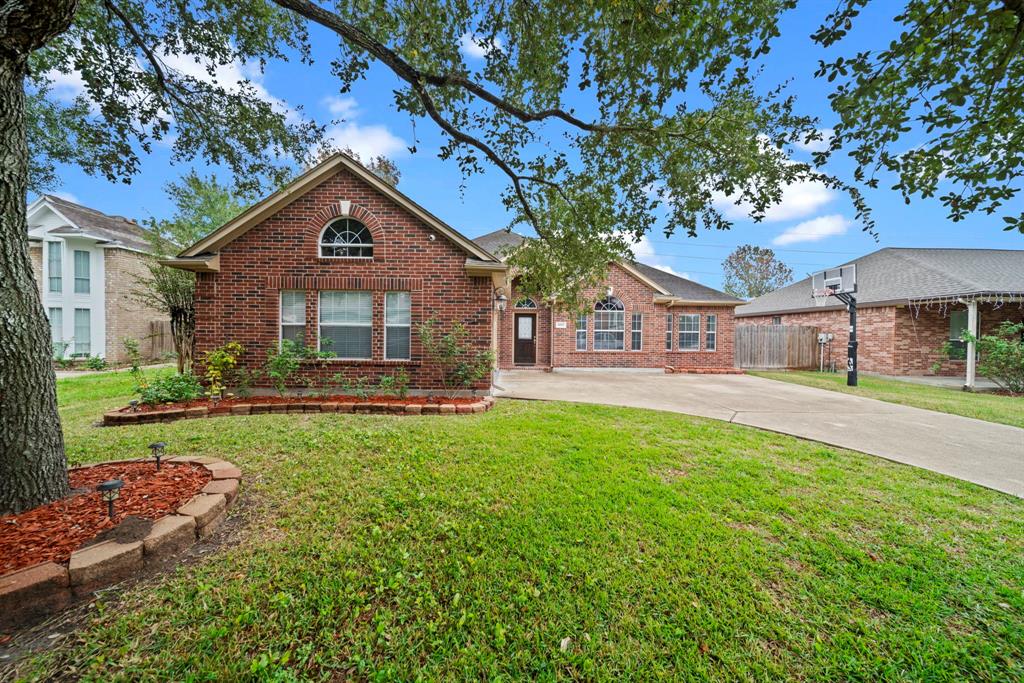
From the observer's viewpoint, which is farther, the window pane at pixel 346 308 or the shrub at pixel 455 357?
the window pane at pixel 346 308

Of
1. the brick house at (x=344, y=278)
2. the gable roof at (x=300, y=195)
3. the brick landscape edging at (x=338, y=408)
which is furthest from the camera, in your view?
the brick house at (x=344, y=278)

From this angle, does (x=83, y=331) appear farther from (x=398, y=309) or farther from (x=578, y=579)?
(x=578, y=579)

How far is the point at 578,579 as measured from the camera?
8.47ft

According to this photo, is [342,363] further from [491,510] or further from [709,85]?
[709,85]

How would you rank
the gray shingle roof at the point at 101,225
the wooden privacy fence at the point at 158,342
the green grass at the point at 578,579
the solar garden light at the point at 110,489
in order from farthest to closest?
the wooden privacy fence at the point at 158,342, the gray shingle roof at the point at 101,225, the solar garden light at the point at 110,489, the green grass at the point at 578,579

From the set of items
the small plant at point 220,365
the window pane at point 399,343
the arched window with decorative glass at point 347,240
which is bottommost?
the small plant at point 220,365

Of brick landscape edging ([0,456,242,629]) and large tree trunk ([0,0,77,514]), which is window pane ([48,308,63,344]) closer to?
large tree trunk ([0,0,77,514])

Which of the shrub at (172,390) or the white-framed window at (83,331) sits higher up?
the white-framed window at (83,331)

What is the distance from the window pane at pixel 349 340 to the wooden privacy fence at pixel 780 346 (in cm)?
1714

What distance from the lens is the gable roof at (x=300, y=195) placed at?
309 inches

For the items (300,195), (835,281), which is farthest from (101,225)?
(835,281)

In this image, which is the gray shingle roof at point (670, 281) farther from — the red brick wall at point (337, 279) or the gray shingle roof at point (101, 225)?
the gray shingle roof at point (101, 225)

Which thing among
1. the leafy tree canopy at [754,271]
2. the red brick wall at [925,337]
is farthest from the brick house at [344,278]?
the leafy tree canopy at [754,271]

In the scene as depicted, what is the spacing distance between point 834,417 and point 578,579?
7469 millimetres
